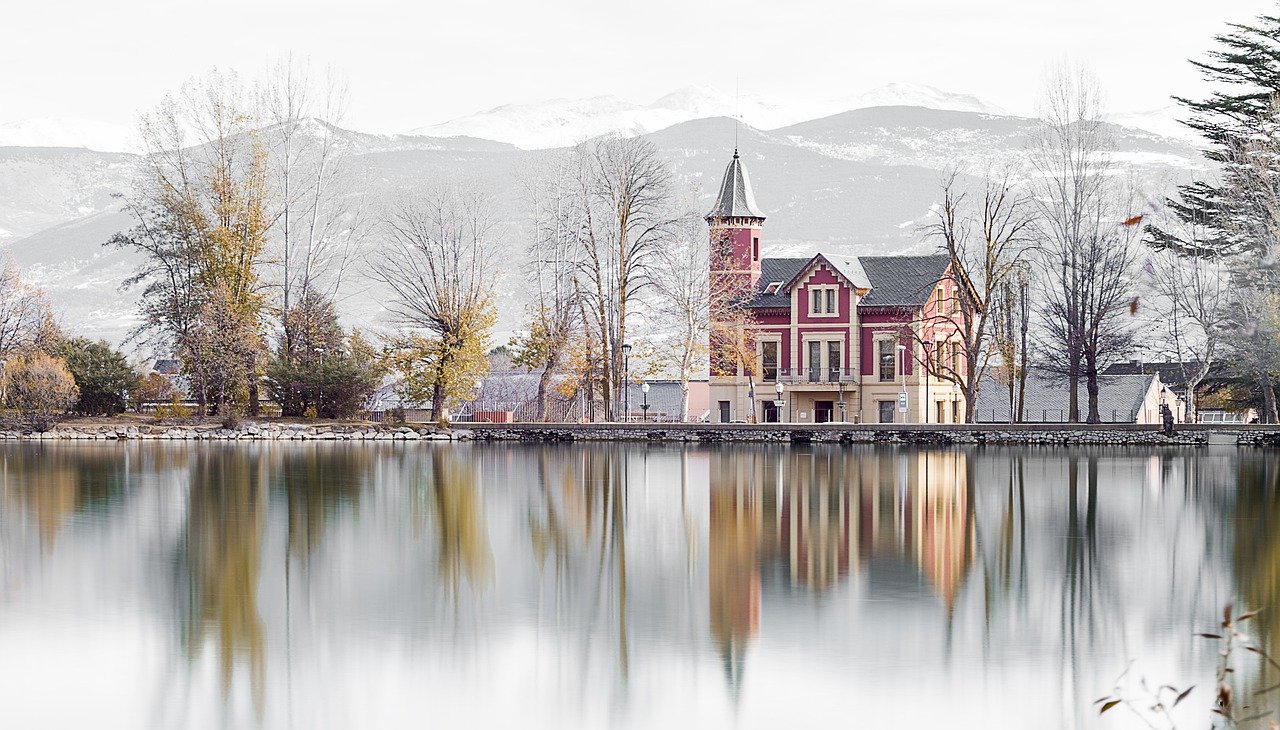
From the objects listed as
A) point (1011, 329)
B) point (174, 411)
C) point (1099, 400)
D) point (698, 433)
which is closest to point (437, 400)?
point (174, 411)

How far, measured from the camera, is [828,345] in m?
72.5

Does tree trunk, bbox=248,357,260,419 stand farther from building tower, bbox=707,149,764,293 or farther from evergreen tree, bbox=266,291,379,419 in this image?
building tower, bbox=707,149,764,293

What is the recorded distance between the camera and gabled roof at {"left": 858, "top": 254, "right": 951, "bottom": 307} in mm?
72062

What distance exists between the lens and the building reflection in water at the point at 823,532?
653 inches

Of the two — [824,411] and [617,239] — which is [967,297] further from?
[617,239]

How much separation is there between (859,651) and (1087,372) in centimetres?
5644

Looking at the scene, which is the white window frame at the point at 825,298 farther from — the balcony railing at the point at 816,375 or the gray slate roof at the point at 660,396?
the gray slate roof at the point at 660,396

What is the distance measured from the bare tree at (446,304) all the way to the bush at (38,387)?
1318cm

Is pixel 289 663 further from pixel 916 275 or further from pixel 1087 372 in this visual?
pixel 916 275

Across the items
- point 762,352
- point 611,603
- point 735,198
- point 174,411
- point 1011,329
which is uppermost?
point 735,198

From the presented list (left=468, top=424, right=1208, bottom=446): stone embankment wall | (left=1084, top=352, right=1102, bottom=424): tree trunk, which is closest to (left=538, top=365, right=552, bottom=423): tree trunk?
(left=468, top=424, right=1208, bottom=446): stone embankment wall

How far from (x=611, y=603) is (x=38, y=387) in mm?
46622

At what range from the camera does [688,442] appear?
60875 mm

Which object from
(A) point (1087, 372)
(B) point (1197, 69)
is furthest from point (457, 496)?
(A) point (1087, 372)
